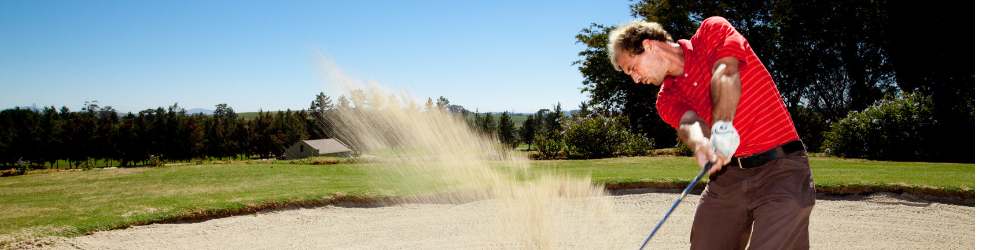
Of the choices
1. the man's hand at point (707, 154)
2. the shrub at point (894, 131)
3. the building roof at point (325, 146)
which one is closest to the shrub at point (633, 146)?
the shrub at point (894, 131)

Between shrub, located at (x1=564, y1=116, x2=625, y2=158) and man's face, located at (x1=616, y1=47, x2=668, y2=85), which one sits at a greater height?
man's face, located at (x1=616, y1=47, x2=668, y2=85)

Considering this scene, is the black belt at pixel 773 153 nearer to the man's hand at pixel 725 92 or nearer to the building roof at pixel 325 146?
the man's hand at pixel 725 92

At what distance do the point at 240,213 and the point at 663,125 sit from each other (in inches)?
1168

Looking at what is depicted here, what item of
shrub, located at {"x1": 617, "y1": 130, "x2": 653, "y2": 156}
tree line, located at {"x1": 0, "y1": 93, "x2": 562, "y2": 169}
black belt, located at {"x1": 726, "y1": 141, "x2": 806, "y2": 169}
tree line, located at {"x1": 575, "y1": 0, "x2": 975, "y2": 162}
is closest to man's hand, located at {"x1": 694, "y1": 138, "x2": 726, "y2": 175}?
black belt, located at {"x1": 726, "y1": 141, "x2": 806, "y2": 169}

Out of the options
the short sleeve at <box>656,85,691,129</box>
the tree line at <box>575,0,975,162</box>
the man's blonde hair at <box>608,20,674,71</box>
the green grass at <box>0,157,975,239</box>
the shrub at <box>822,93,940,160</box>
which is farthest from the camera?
the tree line at <box>575,0,975,162</box>

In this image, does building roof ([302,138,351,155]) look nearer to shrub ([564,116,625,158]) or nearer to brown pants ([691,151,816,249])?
shrub ([564,116,625,158])

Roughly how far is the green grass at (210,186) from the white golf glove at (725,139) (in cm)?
939

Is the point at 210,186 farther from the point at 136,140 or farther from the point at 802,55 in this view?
the point at 136,140

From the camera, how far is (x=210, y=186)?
46.0ft

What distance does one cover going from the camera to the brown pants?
3264mm

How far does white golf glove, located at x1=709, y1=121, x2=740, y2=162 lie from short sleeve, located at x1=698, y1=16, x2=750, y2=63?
0.43m

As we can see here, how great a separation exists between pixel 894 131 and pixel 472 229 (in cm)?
1719

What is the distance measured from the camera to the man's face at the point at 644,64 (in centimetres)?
362
